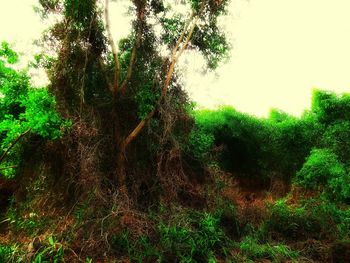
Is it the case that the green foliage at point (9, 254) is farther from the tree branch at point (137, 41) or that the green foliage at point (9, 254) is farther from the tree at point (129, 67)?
the tree branch at point (137, 41)

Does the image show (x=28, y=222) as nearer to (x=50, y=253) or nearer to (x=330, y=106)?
(x=50, y=253)

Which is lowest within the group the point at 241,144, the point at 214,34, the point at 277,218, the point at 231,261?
the point at 231,261

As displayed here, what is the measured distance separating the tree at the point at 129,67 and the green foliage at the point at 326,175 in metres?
4.52

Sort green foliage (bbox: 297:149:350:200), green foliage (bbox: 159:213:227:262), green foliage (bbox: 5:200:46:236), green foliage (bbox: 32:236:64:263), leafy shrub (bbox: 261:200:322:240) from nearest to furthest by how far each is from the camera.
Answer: green foliage (bbox: 32:236:64:263)
green foliage (bbox: 159:213:227:262)
green foliage (bbox: 5:200:46:236)
leafy shrub (bbox: 261:200:322:240)
green foliage (bbox: 297:149:350:200)

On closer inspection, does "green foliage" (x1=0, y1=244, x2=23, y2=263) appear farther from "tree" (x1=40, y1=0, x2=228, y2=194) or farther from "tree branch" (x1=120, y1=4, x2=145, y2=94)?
"tree branch" (x1=120, y1=4, x2=145, y2=94)

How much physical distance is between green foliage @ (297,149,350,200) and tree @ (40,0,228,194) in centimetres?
452

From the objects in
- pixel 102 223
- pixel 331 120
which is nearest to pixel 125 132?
pixel 102 223

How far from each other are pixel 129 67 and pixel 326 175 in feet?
21.2

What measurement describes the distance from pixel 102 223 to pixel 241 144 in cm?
771

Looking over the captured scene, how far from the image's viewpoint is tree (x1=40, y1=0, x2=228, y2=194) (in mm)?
7137

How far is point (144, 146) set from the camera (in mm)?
7832

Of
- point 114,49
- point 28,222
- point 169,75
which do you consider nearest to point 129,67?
point 114,49

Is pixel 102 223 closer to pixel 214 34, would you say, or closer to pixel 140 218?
pixel 140 218

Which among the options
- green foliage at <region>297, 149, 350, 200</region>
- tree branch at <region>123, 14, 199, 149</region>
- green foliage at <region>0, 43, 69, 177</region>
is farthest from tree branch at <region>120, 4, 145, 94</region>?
green foliage at <region>297, 149, 350, 200</region>
